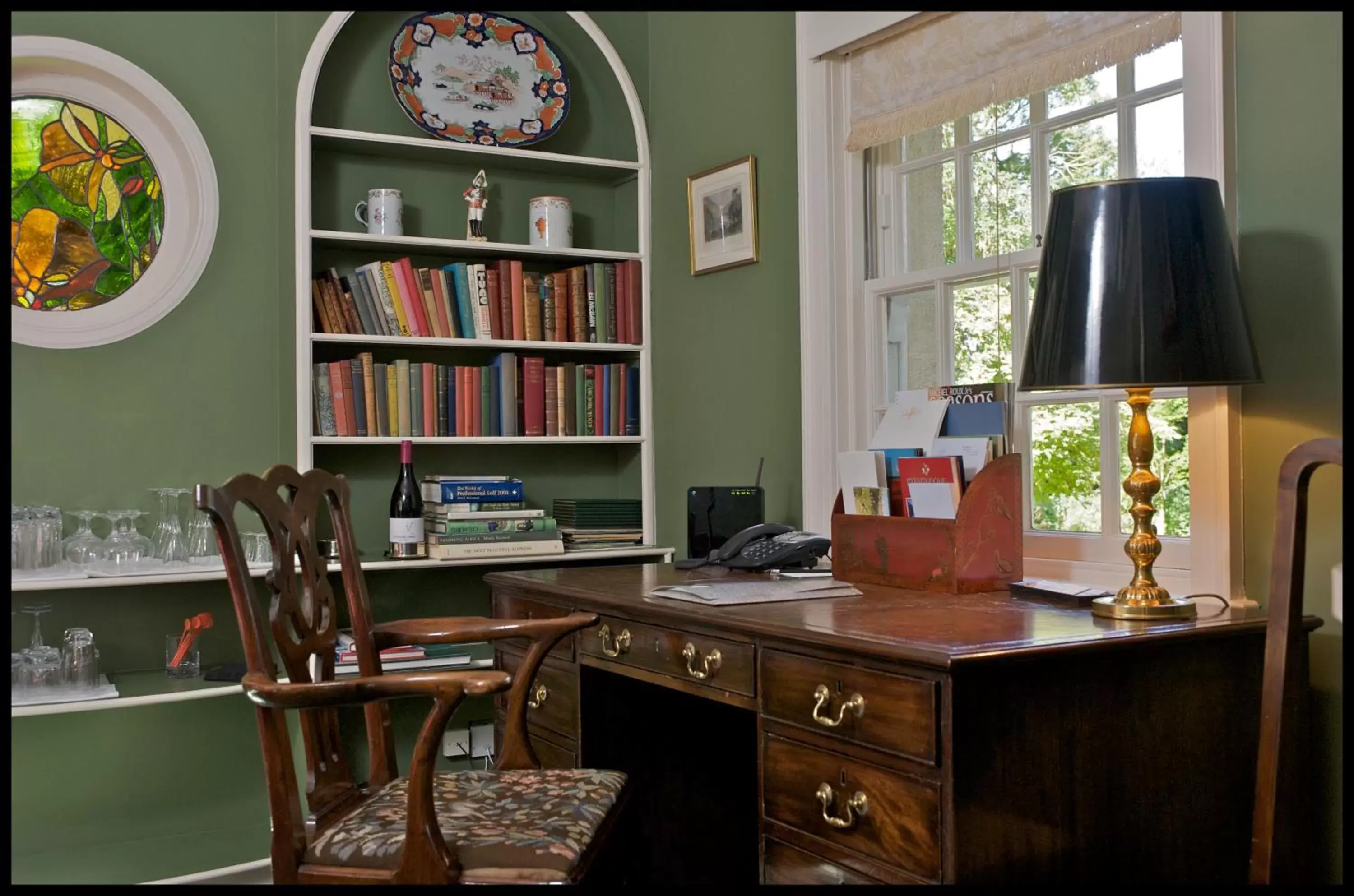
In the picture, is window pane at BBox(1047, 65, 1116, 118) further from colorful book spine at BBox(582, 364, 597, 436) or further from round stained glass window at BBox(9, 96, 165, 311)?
round stained glass window at BBox(9, 96, 165, 311)

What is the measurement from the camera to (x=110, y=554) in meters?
2.97

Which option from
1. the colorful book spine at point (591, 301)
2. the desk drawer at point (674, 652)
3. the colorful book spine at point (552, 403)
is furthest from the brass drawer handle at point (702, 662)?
the colorful book spine at point (591, 301)

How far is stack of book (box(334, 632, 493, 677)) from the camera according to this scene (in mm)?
3082

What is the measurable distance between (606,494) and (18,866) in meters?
1.84

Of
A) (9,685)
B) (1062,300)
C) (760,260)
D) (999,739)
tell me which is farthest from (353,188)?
(999,739)

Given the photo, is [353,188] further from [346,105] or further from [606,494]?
[606,494]

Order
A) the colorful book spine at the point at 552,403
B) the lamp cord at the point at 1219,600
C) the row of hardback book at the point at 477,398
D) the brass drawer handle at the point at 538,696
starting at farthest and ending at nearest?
1. the colorful book spine at the point at 552,403
2. the row of hardback book at the point at 477,398
3. the brass drawer handle at the point at 538,696
4. the lamp cord at the point at 1219,600

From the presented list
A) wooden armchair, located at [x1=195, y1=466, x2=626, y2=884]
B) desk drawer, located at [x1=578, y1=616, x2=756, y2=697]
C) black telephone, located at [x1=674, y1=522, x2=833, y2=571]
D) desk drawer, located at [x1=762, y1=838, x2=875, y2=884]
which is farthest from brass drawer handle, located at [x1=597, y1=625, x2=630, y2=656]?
desk drawer, located at [x1=762, y1=838, x2=875, y2=884]

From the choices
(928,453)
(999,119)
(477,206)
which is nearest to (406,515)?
(477,206)

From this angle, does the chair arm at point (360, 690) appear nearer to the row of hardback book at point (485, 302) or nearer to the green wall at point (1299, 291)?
the green wall at point (1299, 291)

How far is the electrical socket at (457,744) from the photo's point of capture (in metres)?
3.50

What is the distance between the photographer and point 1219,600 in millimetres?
2043

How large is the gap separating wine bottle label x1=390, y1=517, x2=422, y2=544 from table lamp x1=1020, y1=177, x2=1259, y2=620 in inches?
74.8

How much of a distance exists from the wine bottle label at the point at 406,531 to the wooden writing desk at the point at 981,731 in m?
1.24
